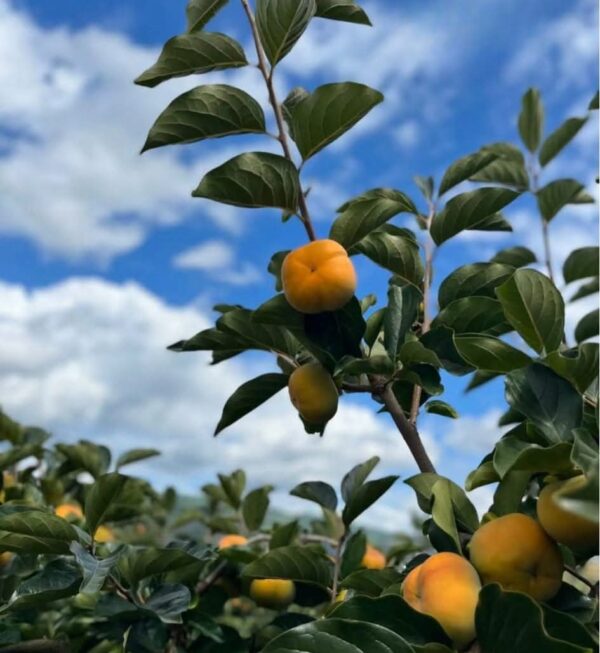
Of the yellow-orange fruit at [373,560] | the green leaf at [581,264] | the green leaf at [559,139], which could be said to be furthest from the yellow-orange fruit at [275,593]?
the green leaf at [559,139]

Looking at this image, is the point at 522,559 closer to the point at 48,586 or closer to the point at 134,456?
the point at 48,586

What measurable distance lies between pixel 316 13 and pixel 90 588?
3.03 ft

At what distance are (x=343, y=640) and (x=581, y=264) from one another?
1678mm

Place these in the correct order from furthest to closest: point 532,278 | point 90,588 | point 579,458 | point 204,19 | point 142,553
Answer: point 142,553 → point 204,19 → point 90,588 → point 532,278 → point 579,458

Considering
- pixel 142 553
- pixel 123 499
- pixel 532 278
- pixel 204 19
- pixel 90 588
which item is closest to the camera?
pixel 532 278

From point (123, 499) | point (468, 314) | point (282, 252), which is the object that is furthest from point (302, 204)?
point (123, 499)

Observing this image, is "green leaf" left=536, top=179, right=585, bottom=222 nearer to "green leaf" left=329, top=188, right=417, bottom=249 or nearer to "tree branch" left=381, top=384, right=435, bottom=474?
"green leaf" left=329, top=188, right=417, bottom=249

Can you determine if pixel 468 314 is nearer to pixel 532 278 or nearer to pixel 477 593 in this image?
pixel 532 278

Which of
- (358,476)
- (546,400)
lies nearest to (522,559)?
(546,400)

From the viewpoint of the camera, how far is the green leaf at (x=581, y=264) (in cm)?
216

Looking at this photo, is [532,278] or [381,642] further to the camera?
[532,278]

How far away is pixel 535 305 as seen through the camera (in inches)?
37.4

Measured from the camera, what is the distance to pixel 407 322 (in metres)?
1.14

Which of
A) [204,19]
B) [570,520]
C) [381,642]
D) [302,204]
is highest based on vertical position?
[204,19]
